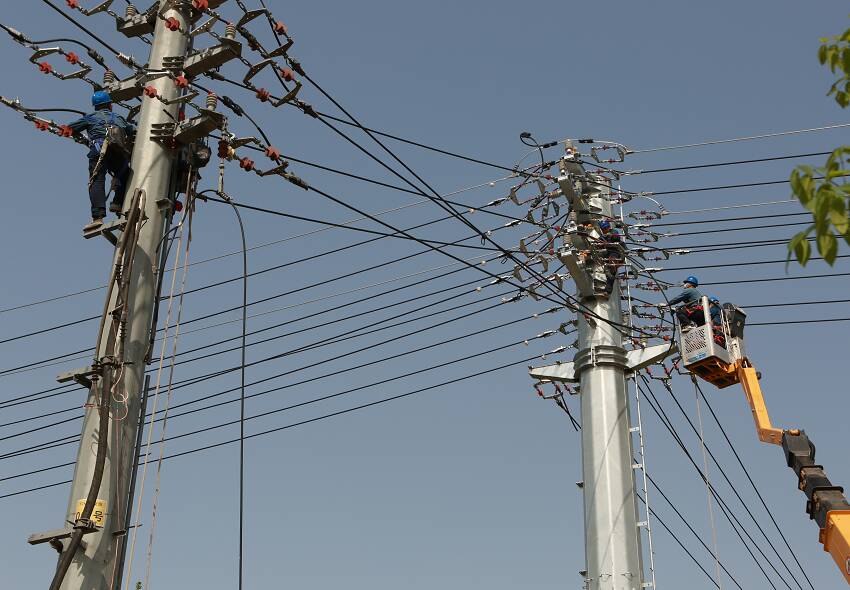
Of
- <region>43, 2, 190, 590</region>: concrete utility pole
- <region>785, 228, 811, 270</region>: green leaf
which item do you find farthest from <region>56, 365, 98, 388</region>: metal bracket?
→ <region>785, 228, 811, 270</region>: green leaf

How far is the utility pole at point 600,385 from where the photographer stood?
40.2ft

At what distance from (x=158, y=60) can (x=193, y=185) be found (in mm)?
1141

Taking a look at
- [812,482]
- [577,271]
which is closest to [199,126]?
[577,271]

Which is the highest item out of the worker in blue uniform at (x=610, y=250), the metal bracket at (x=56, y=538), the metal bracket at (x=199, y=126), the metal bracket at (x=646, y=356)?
the worker in blue uniform at (x=610, y=250)

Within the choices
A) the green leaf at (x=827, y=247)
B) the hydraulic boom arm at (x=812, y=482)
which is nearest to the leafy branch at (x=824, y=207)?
the green leaf at (x=827, y=247)

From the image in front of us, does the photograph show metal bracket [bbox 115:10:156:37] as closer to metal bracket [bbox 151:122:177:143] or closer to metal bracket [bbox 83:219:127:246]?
metal bracket [bbox 151:122:177:143]

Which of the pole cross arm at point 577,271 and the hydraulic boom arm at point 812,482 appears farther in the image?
the pole cross arm at point 577,271

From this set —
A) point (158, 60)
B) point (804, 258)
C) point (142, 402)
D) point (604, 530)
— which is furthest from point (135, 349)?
point (604, 530)

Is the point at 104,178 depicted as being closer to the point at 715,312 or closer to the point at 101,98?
the point at 101,98

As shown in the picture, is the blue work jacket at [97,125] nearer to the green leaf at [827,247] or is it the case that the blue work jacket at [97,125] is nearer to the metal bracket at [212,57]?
the metal bracket at [212,57]

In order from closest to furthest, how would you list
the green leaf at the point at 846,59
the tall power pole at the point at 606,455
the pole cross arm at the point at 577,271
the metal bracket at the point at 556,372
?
the green leaf at the point at 846,59 → the tall power pole at the point at 606,455 → the pole cross arm at the point at 577,271 → the metal bracket at the point at 556,372

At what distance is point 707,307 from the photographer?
46.5 ft

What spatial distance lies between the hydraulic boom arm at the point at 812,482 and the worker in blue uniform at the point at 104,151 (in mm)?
8194

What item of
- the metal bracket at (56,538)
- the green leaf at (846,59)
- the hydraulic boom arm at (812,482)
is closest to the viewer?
the green leaf at (846,59)
